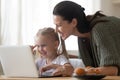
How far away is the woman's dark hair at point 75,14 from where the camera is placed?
171 cm

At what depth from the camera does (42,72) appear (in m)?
1.74

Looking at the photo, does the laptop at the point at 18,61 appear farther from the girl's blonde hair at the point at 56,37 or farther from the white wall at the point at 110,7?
the white wall at the point at 110,7

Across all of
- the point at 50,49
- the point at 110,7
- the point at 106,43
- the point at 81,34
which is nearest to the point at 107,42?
the point at 106,43

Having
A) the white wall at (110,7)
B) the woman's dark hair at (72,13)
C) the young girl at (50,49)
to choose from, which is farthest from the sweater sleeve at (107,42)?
the white wall at (110,7)

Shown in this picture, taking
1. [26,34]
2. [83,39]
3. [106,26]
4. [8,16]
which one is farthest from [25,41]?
[106,26]

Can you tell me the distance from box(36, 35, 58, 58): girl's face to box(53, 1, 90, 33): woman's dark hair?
236mm

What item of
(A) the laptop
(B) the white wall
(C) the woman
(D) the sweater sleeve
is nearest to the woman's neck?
(C) the woman

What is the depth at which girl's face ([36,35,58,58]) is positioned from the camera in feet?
6.12

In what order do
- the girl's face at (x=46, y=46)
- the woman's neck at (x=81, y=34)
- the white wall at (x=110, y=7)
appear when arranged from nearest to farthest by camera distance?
the woman's neck at (x=81, y=34) < the girl's face at (x=46, y=46) < the white wall at (x=110, y=7)

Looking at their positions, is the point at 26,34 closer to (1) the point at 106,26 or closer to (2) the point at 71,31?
(2) the point at 71,31

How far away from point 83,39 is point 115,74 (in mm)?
369

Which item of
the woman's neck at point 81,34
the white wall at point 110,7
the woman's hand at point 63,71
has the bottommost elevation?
the woman's hand at point 63,71

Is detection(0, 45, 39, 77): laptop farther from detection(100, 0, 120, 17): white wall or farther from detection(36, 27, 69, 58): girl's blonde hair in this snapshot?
detection(100, 0, 120, 17): white wall

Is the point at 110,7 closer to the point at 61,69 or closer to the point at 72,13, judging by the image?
the point at 72,13
